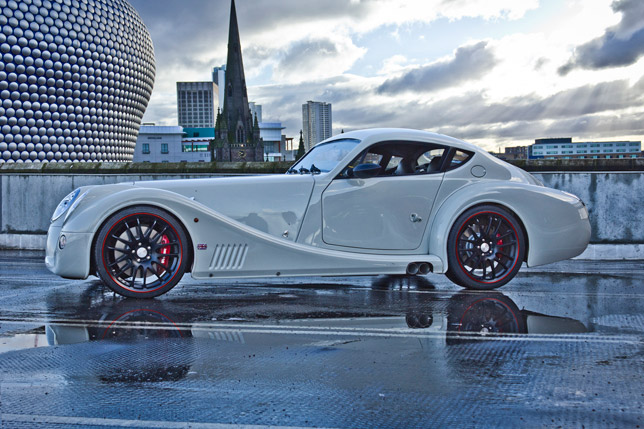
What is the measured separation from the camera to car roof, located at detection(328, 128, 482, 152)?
243 inches

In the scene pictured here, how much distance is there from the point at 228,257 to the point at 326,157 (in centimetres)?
159

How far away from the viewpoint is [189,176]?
11.4m

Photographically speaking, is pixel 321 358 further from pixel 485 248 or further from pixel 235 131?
pixel 235 131

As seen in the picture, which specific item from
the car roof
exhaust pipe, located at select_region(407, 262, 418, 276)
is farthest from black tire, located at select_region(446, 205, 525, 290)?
the car roof

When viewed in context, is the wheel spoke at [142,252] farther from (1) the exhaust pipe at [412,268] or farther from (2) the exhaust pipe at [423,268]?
(2) the exhaust pipe at [423,268]

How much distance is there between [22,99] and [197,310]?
53.9 m

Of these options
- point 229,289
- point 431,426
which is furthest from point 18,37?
point 431,426

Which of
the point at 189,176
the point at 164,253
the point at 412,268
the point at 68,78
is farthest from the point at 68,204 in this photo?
the point at 68,78

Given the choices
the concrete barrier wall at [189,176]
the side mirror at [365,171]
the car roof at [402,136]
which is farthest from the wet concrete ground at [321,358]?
the concrete barrier wall at [189,176]

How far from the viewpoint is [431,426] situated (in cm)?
247

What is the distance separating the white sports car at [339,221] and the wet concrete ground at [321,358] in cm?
32

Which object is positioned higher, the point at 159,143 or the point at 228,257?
the point at 159,143

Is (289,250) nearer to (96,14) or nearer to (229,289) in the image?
(229,289)

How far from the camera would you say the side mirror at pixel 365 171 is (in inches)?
230
